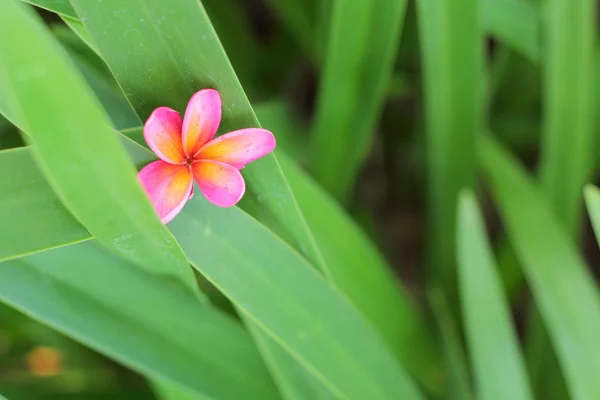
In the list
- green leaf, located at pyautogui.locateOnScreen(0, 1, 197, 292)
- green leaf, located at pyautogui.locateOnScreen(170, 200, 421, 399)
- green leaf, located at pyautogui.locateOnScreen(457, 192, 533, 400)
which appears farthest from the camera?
green leaf, located at pyautogui.locateOnScreen(457, 192, 533, 400)

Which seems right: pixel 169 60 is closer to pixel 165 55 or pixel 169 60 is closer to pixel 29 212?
pixel 165 55

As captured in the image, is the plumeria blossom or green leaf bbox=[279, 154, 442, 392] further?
green leaf bbox=[279, 154, 442, 392]

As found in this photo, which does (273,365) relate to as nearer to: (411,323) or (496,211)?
(411,323)

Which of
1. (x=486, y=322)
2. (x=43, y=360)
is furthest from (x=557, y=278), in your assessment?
(x=43, y=360)

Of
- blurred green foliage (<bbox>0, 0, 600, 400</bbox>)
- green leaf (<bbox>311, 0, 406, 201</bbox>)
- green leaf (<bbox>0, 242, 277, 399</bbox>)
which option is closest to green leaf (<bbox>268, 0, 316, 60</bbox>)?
blurred green foliage (<bbox>0, 0, 600, 400</bbox>)

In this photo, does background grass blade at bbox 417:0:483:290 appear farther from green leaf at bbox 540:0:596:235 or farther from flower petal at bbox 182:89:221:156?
flower petal at bbox 182:89:221:156

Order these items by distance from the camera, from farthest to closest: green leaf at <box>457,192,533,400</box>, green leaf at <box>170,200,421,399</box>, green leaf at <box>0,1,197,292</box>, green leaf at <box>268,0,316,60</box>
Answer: green leaf at <box>268,0,316,60</box> < green leaf at <box>457,192,533,400</box> < green leaf at <box>170,200,421,399</box> < green leaf at <box>0,1,197,292</box>
